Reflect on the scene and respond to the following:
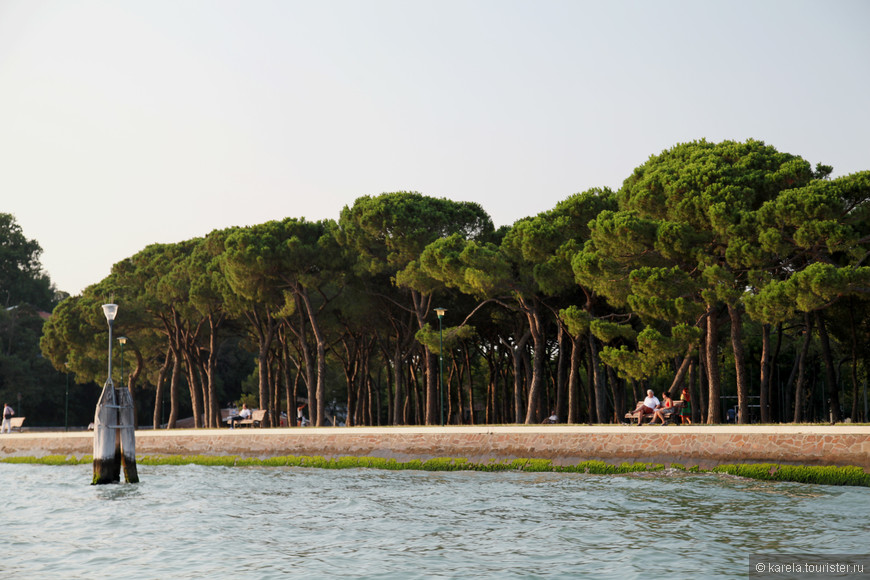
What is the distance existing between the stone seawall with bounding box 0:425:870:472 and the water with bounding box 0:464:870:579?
98 cm

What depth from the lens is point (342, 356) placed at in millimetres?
54594

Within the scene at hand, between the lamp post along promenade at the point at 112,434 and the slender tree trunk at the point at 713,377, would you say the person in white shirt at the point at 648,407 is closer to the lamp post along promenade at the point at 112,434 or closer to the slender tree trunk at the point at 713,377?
the slender tree trunk at the point at 713,377

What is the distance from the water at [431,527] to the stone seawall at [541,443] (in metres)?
0.98

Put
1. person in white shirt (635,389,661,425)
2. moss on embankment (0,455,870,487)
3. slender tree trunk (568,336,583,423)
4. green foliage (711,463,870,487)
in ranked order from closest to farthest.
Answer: green foliage (711,463,870,487)
moss on embankment (0,455,870,487)
person in white shirt (635,389,661,425)
slender tree trunk (568,336,583,423)

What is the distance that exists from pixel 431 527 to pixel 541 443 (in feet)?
34.7

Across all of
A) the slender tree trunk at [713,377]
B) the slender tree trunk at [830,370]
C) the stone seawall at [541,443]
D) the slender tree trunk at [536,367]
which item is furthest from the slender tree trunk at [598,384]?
the stone seawall at [541,443]

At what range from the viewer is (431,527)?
14945 mm

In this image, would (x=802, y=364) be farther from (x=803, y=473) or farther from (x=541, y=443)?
(x=803, y=473)

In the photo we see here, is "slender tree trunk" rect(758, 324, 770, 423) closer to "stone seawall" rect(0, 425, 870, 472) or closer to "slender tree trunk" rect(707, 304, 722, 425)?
"slender tree trunk" rect(707, 304, 722, 425)

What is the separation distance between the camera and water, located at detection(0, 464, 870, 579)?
38.3 feet

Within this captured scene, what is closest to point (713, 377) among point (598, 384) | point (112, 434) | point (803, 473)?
point (598, 384)

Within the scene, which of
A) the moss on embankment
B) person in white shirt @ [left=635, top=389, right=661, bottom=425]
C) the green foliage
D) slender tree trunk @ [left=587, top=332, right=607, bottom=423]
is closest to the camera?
the green foliage

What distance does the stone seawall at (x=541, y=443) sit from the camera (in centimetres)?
2053

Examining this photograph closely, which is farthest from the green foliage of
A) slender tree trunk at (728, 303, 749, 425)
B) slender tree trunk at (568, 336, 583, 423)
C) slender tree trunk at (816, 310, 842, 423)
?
slender tree trunk at (568, 336, 583, 423)
